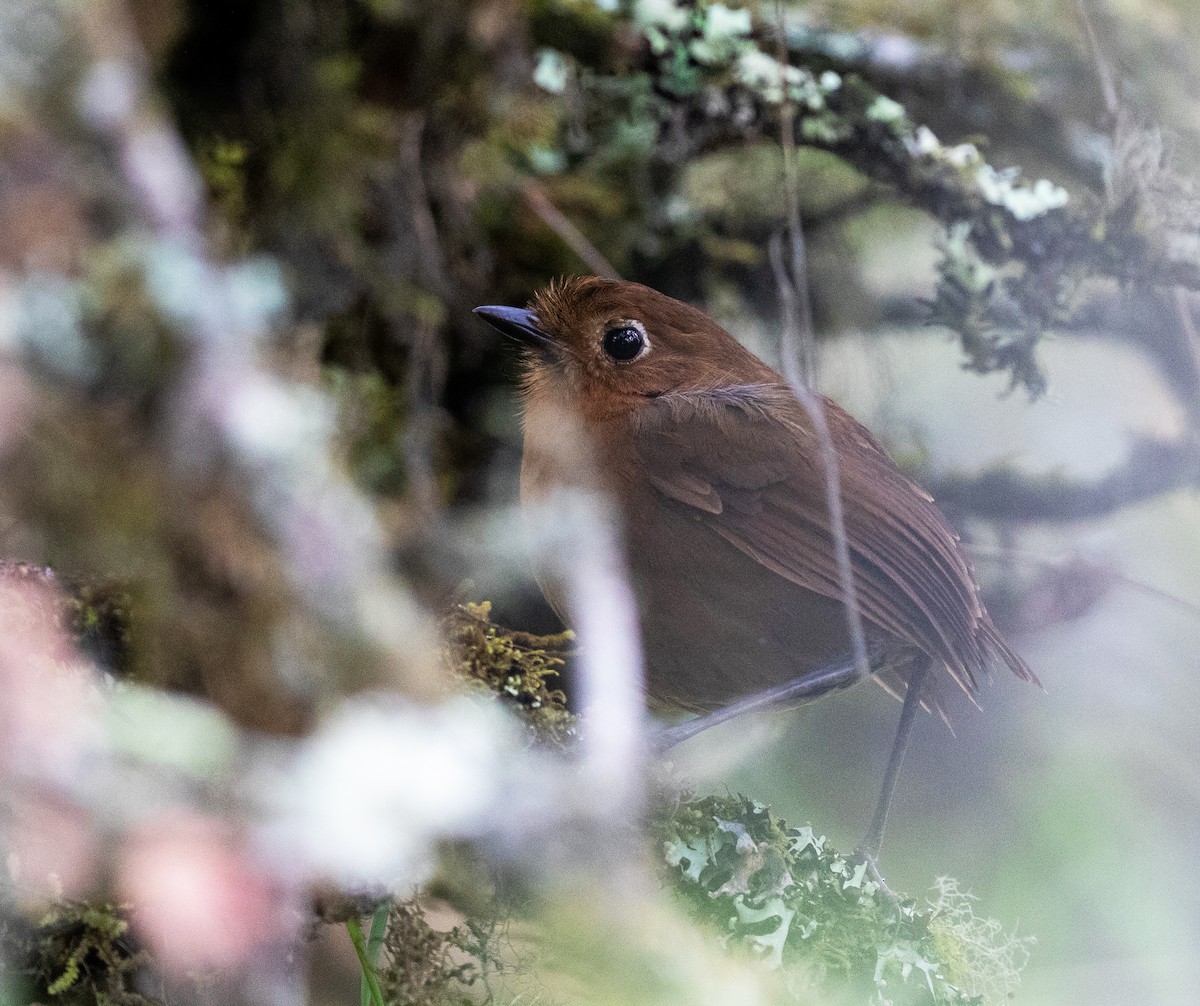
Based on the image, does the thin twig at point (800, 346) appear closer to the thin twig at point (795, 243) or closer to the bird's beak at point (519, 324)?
the thin twig at point (795, 243)

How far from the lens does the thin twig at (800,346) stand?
0.63 meters

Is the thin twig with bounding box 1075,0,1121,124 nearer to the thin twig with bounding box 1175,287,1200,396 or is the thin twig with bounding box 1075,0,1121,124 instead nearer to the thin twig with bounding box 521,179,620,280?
the thin twig with bounding box 1175,287,1200,396

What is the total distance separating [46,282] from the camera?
966 mm

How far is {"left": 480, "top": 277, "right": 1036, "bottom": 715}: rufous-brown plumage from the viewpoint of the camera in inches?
24.9

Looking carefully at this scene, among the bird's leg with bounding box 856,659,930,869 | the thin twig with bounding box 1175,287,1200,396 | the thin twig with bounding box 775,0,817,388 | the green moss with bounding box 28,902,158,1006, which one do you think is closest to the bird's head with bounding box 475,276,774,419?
the thin twig with bounding box 775,0,817,388

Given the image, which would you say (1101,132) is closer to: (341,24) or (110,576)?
(341,24)

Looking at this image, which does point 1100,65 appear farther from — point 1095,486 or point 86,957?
point 86,957

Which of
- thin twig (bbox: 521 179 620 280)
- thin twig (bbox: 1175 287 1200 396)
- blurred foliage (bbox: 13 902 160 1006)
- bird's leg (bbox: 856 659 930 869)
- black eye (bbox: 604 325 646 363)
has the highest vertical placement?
thin twig (bbox: 521 179 620 280)

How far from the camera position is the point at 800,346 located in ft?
2.65

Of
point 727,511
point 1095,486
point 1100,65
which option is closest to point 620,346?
point 727,511

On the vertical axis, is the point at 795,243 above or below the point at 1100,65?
below

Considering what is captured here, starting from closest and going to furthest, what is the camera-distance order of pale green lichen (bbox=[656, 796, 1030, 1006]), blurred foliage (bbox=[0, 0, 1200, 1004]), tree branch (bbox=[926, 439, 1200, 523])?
pale green lichen (bbox=[656, 796, 1030, 1006]), tree branch (bbox=[926, 439, 1200, 523]), blurred foliage (bbox=[0, 0, 1200, 1004])

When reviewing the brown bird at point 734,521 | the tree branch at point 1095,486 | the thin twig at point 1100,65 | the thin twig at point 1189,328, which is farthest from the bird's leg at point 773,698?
the thin twig at point 1100,65

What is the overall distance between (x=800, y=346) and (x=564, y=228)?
0.88 ft
